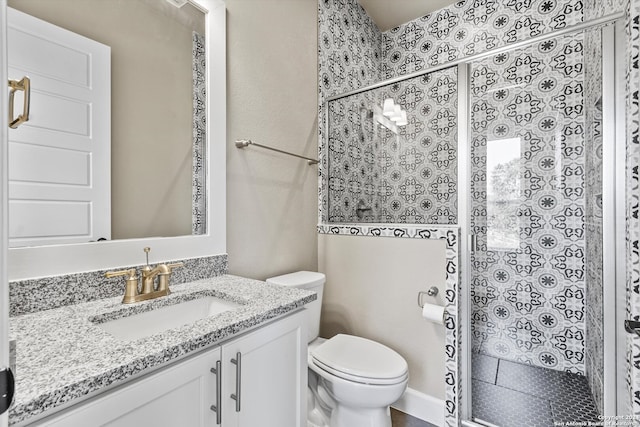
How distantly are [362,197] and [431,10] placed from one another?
1860 millimetres

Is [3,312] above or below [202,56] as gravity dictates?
below

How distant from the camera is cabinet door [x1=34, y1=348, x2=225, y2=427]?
566 mm

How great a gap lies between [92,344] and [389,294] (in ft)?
4.87

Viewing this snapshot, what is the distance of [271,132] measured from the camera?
1740 millimetres

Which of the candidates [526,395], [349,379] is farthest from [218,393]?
[526,395]

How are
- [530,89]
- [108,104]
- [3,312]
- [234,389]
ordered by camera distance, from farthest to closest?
[530,89] < [108,104] < [234,389] < [3,312]

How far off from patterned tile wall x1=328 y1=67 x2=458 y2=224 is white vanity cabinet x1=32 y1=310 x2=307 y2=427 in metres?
1.09

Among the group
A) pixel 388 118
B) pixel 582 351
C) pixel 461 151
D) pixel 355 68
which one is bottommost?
pixel 582 351

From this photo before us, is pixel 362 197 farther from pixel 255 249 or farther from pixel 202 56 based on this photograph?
pixel 202 56

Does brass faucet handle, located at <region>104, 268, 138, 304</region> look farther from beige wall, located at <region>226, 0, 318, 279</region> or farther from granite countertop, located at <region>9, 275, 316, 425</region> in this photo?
beige wall, located at <region>226, 0, 318, 279</region>

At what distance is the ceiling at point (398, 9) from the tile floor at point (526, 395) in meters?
2.70

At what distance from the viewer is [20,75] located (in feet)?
2.90

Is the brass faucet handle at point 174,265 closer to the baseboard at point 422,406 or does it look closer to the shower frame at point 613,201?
the baseboard at point 422,406

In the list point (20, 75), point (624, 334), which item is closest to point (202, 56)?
point (20, 75)
